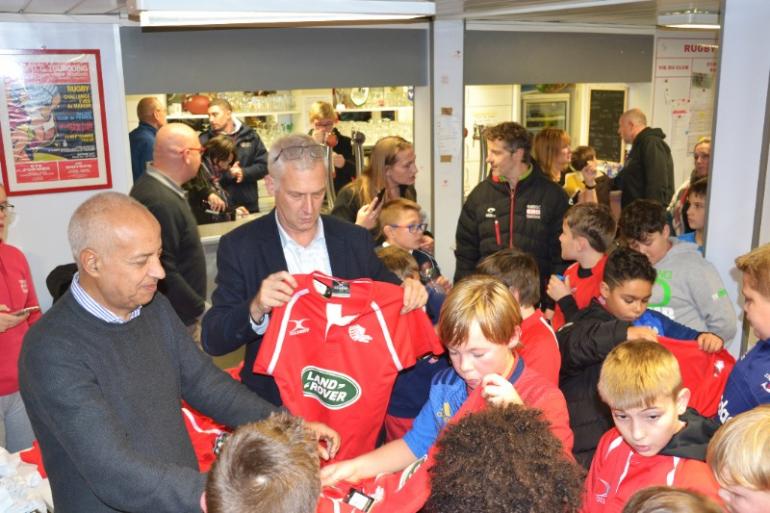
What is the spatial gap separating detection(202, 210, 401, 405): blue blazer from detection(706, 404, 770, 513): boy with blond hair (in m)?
1.57

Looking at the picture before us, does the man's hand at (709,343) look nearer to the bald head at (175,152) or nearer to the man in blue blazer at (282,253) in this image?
the man in blue blazer at (282,253)

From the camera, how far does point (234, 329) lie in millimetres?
2844

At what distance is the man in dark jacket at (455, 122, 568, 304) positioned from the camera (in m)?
4.99

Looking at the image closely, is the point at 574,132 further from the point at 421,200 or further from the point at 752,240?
the point at 752,240

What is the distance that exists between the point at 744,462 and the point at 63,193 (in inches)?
186

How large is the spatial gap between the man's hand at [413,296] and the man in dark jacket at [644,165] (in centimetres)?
487

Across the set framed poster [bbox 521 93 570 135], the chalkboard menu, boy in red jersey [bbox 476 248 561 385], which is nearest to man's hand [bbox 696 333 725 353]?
boy in red jersey [bbox 476 248 561 385]

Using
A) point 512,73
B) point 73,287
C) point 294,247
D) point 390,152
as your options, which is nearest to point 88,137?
point 390,152

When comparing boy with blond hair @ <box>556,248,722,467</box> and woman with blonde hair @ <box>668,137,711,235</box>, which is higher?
woman with blonde hair @ <box>668,137,711,235</box>

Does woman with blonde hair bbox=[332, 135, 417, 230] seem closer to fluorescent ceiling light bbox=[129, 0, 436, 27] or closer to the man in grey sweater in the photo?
fluorescent ceiling light bbox=[129, 0, 436, 27]

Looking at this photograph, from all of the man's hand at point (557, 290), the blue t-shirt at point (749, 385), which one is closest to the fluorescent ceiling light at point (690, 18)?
the man's hand at point (557, 290)

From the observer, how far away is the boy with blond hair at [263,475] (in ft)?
4.93

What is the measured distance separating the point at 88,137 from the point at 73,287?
328 cm

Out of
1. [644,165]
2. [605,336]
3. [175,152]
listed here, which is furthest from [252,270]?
[644,165]
